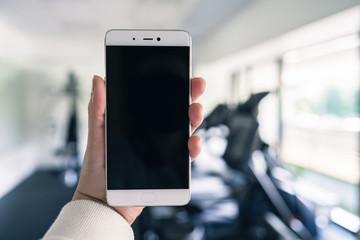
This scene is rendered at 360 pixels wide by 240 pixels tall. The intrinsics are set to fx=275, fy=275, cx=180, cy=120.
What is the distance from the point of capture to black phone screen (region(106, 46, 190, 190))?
1.81 ft

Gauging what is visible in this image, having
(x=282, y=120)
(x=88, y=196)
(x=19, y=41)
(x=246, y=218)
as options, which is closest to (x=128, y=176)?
(x=88, y=196)

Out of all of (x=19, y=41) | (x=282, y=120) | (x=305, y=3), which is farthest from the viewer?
(x=19, y=41)

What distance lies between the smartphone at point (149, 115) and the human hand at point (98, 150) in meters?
0.02

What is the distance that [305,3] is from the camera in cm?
158

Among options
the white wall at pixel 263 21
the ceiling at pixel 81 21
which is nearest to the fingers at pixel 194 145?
the white wall at pixel 263 21

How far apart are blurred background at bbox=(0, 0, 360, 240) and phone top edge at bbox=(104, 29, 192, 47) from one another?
0.74m

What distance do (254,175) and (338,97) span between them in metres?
1.13

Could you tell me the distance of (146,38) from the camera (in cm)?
56

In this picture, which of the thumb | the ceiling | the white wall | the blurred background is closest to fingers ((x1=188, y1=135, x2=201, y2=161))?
the thumb

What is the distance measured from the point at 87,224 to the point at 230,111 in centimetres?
170

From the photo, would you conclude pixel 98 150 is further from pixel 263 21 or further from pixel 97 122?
pixel 263 21

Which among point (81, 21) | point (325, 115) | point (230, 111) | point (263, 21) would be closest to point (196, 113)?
point (230, 111)

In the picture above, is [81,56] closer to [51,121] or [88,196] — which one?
[51,121]

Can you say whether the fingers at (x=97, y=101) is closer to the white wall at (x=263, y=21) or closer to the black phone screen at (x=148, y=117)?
the black phone screen at (x=148, y=117)
